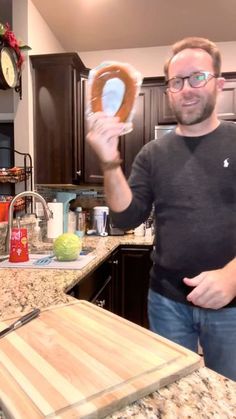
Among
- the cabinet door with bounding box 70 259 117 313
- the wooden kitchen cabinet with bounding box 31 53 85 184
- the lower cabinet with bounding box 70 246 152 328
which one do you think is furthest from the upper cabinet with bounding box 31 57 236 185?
the cabinet door with bounding box 70 259 117 313

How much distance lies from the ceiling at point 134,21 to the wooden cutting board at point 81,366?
237 cm

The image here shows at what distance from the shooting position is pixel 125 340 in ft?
2.61

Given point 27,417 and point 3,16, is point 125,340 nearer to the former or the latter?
point 27,417

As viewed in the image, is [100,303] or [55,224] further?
[55,224]

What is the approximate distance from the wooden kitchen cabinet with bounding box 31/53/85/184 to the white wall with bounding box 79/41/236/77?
705 mm

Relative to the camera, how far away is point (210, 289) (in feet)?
2.92

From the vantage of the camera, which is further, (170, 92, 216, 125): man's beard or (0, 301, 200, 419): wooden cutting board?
(170, 92, 216, 125): man's beard

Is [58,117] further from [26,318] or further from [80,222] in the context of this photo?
[26,318]

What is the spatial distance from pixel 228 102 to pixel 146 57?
2.98 ft

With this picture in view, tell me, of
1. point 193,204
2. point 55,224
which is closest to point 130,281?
point 55,224

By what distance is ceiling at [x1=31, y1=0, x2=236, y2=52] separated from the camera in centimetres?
255

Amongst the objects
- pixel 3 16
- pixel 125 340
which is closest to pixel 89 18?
pixel 3 16

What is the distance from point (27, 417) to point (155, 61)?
129 inches

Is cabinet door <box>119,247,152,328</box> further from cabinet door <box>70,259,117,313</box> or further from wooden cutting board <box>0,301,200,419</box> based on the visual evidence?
wooden cutting board <box>0,301,200,419</box>
